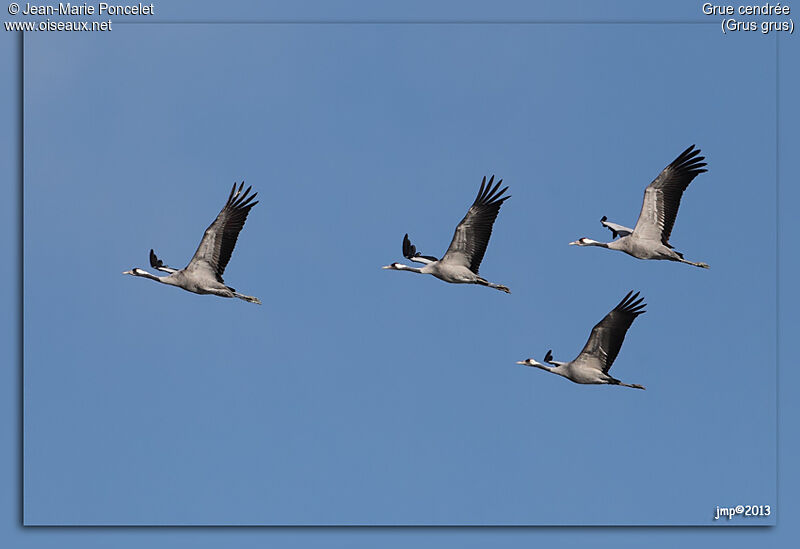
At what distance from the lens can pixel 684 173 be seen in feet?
82.8

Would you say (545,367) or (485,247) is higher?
(485,247)

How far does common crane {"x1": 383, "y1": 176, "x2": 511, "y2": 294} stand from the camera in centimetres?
2542

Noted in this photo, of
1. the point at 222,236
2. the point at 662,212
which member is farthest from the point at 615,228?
the point at 222,236

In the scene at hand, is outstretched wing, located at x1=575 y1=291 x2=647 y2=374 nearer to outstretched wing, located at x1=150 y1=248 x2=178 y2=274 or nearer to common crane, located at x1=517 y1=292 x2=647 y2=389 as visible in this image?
common crane, located at x1=517 y1=292 x2=647 y2=389

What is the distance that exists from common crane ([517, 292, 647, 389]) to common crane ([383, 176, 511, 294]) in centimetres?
215

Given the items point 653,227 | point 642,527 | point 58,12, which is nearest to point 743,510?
point 642,527

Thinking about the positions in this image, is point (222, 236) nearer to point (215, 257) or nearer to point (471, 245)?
point (215, 257)

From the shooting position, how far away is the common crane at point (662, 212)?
82.6 feet

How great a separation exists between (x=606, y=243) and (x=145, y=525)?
11.6 m

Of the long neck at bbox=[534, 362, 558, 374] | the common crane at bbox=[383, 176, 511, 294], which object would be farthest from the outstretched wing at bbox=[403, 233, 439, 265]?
the long neck at bbox=[534, 362, 558, 374]

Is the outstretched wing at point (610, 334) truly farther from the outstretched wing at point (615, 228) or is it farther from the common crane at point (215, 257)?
the common crane at point (215, 257)

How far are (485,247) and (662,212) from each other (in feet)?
12.1

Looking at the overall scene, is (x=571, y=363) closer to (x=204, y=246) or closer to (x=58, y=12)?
(x=204, y=246)

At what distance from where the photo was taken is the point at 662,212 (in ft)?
83.8
